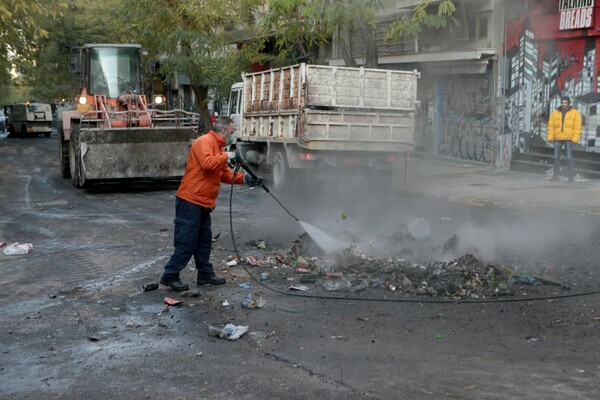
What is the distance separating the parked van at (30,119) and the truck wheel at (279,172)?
1355 inches

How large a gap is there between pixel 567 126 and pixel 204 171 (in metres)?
11.1

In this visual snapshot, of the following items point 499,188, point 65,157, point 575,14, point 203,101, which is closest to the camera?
point 499,188

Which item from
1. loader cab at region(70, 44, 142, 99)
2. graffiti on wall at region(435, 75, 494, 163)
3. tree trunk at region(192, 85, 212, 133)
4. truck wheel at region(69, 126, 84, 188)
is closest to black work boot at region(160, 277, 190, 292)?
truck wheel at region(69, 126, 84, 188)

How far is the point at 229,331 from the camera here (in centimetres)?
579

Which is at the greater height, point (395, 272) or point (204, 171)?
point (204, 171)

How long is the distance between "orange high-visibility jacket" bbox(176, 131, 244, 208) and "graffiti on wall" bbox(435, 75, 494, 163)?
47.9ft

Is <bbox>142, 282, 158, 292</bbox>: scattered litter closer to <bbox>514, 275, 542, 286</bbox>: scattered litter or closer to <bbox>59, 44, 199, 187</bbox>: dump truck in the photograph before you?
<bbox>514, 275, 542, 286</bbox>: scattered litter

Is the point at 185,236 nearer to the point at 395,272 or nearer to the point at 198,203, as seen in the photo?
the point at 198,203

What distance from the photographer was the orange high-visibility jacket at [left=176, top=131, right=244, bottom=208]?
720 cm

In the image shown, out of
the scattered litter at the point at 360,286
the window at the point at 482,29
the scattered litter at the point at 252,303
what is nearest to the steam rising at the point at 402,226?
the scattered litter at the point at 360,286

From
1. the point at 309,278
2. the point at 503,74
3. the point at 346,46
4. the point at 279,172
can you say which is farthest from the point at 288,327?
the point at 503,74

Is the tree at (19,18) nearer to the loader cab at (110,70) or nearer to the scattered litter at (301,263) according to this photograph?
the loader cab at (110,70)

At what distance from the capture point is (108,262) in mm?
8773

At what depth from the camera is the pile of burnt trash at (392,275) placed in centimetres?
689
